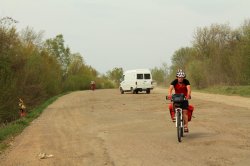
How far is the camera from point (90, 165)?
934 cm

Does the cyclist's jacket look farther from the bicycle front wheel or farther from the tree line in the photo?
the tree line

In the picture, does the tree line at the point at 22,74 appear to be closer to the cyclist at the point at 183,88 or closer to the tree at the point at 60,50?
the tree at the point at 60,50

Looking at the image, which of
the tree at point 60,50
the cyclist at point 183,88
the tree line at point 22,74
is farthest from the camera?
the tree at point 60,50

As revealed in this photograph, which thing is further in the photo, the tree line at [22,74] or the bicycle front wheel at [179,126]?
the tree line at [22,74]

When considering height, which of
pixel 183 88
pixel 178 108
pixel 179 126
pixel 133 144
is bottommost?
pixel 133 144

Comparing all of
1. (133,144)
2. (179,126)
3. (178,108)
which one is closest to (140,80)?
(178,108)

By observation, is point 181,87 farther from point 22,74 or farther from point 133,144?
point 22,74

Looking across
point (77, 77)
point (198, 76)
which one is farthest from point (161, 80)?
point (198, 76)

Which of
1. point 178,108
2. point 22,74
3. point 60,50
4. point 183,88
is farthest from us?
point 60,50

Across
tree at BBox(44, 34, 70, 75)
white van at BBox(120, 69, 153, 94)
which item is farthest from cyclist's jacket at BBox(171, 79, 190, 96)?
tree at BBox(44, 34, 70, 75)

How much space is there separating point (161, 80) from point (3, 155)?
10383 centimetres

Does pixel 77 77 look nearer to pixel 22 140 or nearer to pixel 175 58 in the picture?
pixel 175 58

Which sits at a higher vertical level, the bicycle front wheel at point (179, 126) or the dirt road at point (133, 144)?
the bicycle front wheel at point (179, 126)

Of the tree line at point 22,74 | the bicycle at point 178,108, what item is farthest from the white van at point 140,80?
A: the bicycle at point 178,108
